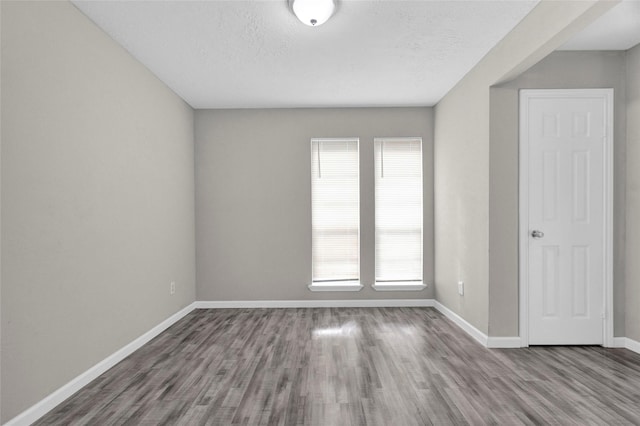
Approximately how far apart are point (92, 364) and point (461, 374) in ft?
9.42

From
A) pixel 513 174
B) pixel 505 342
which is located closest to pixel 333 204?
pixel 513 174

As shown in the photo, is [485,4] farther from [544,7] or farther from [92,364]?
[92,364]

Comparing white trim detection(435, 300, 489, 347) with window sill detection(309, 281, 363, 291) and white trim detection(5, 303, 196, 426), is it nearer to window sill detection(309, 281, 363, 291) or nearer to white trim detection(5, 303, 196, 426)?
window sill detection(309, 281, 363, 291)

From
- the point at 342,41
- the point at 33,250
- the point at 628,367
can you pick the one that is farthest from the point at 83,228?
the point at 628,367

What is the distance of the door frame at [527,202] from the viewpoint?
3363mm

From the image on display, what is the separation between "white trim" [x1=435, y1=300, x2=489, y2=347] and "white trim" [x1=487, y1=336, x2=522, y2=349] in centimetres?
6

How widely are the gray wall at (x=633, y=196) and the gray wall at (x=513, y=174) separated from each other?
0.04 meters

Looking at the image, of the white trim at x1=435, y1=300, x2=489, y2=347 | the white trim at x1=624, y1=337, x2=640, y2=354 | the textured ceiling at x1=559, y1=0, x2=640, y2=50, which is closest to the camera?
the textured ceiling at x1=559, y1=0, x2=640, y2=50

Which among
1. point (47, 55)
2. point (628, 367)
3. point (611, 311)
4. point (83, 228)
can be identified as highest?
point (47, 55)

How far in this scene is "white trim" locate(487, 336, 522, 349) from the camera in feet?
11.1

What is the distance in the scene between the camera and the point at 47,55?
2.31 meters

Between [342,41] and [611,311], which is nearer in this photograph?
[342,41]

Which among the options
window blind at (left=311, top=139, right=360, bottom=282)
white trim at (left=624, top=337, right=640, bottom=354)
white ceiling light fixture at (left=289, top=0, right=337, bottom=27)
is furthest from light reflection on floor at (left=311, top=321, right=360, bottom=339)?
white ceiling light fixture at (left=289, top=0, right=337, bottom=27)

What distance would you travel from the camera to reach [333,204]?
16.6 ft
